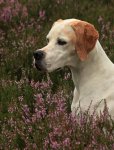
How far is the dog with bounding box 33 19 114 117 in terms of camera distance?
5988 millimetres

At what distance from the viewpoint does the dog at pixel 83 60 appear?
5.99 m

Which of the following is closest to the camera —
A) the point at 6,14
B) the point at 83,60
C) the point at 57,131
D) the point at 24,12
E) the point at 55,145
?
the point at 55,145

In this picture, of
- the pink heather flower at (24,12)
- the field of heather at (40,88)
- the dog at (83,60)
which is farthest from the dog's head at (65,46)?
the pink heather flower at (24,12)

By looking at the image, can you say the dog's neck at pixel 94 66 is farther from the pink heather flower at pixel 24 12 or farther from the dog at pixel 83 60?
the pink heather flower at pixel 24 12

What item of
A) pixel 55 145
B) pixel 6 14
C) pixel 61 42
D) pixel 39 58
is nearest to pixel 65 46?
pixel 61 42

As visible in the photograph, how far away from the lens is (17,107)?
253 inches

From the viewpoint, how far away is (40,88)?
7.11 metres

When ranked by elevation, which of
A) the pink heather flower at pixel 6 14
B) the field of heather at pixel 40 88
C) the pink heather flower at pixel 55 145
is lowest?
the pink heather flower at pixel 55 145

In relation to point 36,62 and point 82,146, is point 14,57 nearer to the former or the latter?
point 36,62

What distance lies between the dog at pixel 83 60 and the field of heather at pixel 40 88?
0.80 ft

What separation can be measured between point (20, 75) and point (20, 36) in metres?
1.20

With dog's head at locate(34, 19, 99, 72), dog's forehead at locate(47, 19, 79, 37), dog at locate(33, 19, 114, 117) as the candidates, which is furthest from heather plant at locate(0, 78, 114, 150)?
dog's forehead at locate(47, 19, 79, 37)

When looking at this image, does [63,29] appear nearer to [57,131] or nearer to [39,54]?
[39,54]

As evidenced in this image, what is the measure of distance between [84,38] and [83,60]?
0.23 meters
